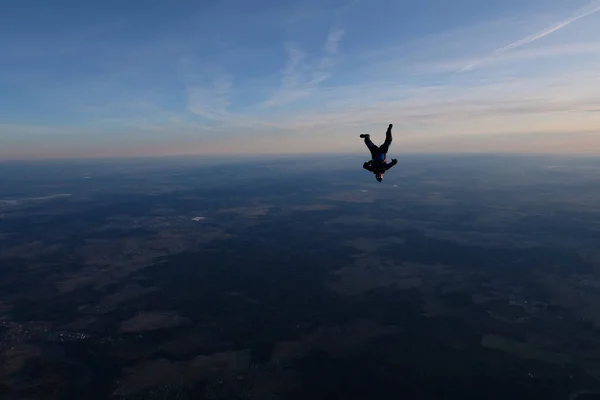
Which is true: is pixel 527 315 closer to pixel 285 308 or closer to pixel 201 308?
pixel 285 308

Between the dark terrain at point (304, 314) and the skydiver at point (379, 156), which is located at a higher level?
the skydiver at point (379, 156)

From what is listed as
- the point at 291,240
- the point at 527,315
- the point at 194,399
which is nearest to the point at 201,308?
the point at 194,399

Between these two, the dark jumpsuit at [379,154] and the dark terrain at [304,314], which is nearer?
the dark jumpsuit at [379,154]

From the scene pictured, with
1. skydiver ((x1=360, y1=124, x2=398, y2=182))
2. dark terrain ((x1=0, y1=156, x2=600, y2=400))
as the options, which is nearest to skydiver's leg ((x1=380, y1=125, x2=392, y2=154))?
skydiver ((x1=360, y1=124, x2=398, y2=182))

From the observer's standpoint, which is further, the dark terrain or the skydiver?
the dark terrain

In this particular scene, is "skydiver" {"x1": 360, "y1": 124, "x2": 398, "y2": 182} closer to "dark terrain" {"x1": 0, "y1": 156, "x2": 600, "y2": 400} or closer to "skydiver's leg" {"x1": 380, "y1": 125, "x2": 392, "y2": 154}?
"skydiver's leg" {"x1": 380, "y1": 125, "x2": 392, "y2": 154}

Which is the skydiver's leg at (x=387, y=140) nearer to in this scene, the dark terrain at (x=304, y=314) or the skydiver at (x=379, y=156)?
the skydiver at (x=379, y=156)

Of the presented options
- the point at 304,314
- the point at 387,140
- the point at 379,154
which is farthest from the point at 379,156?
the point at 304,314

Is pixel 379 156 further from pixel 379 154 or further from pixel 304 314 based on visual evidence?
pixel 304 314

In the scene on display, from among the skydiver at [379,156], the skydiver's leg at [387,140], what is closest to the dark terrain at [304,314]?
the skydiver at [379,156]

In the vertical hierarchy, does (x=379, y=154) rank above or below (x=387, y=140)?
below

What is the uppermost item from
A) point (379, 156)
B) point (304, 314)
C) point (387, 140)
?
point (387, 140)
